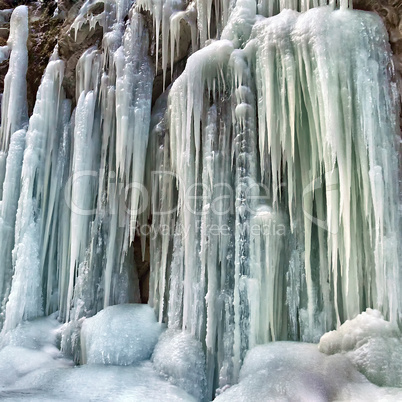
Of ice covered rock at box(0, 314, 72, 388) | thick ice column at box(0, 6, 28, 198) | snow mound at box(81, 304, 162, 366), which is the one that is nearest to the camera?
ice covered rock at box(0, 314, 72, 388)

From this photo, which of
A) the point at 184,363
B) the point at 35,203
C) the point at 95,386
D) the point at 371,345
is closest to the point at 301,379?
the point at 371,345

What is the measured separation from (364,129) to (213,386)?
250cm

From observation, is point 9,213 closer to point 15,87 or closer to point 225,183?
point 15,87

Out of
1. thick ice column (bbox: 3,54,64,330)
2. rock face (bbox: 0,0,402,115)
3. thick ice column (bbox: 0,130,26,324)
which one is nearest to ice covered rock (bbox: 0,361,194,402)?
thick ice column (bbox: 3,54,64,330)

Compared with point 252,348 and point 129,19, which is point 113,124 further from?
point 252,348

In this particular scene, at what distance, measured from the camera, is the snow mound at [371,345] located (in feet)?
10.6

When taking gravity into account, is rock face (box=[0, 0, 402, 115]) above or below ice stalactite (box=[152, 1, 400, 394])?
above

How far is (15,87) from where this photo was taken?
705cm

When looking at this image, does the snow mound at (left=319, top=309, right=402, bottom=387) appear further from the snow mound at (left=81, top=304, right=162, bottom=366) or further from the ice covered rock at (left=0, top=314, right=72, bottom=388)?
the ice covered rock at (left=0, top=314, right=72, bottom=388)

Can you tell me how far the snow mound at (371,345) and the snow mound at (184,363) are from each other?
3.74ft

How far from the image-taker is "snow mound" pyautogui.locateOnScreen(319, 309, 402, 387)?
10.6 ft

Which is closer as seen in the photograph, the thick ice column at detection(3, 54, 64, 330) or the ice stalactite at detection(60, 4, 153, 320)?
the ice stalactite at detection(60, 4, 153, 320)

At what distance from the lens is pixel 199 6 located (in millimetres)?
4984

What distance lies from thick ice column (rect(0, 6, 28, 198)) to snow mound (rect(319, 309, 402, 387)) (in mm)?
5105
